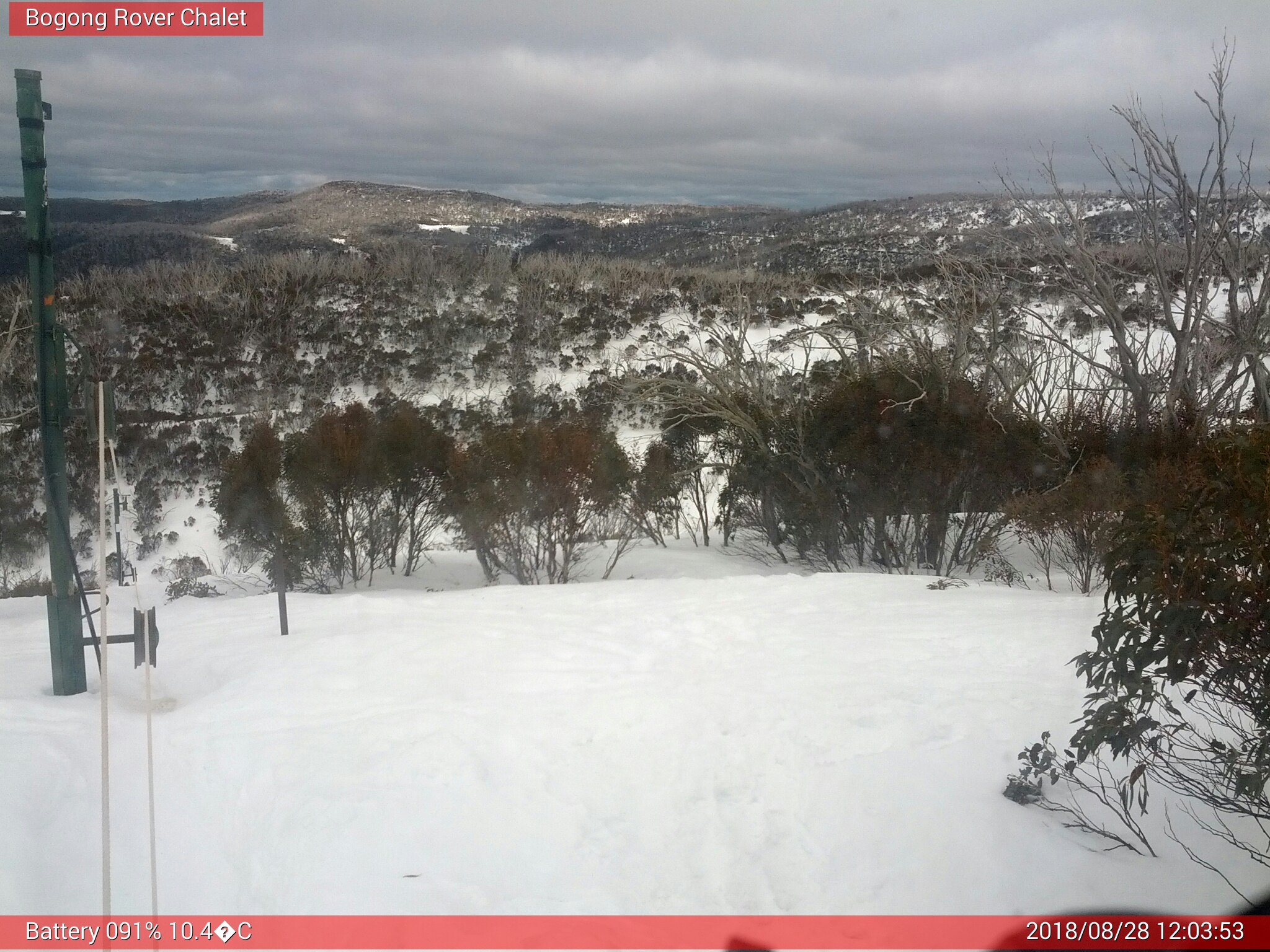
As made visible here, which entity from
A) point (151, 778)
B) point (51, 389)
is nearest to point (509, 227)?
point (51, 389)

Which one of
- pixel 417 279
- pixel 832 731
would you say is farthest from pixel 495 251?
pixel 832 731

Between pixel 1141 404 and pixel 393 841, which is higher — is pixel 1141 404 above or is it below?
above

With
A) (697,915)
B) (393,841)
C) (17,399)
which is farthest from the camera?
(17,399)

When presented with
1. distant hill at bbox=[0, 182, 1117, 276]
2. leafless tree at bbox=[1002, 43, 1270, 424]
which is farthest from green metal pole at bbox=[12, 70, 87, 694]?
distant hill at bbox=[0, 182, 1117, 276]

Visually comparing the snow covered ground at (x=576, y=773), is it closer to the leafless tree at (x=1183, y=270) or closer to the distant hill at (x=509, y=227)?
the leafless tree at (x=1183, y=270)

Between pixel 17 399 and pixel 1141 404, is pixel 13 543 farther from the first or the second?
pixel 1141 404

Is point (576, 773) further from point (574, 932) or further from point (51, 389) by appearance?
point (51, 389)
